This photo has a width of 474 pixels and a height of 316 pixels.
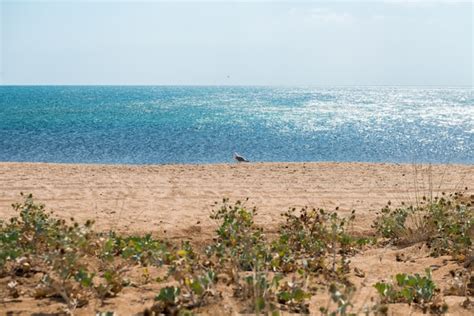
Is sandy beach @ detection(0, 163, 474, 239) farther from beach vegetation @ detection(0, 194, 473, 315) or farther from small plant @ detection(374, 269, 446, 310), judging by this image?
small plant @ detection(374, 269, 446, 310)

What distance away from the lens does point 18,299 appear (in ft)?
14.2

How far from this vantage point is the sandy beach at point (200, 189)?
31.7 feet

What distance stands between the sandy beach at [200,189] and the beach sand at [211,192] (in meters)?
0.02

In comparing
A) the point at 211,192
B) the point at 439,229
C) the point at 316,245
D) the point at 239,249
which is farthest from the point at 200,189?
the point at 239,249

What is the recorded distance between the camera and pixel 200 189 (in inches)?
516

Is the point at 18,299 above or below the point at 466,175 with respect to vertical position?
above

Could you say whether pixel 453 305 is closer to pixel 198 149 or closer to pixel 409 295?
pixel 409 295

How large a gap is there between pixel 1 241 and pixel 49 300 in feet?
3.79

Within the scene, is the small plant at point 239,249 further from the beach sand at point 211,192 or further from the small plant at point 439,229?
the small plant at point 439,229

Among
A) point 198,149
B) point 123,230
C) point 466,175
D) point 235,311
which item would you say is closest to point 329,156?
point 198,149

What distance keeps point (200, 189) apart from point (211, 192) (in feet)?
1.71

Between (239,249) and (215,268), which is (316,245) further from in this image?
(215,268)

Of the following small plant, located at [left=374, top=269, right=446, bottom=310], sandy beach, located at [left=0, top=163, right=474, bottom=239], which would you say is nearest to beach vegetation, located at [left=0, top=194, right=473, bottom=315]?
small plant, located at [left=374, top=269, right=446, bottom=310]

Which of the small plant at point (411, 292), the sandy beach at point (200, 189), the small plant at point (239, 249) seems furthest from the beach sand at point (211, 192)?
the small plant at point (239, 249)
